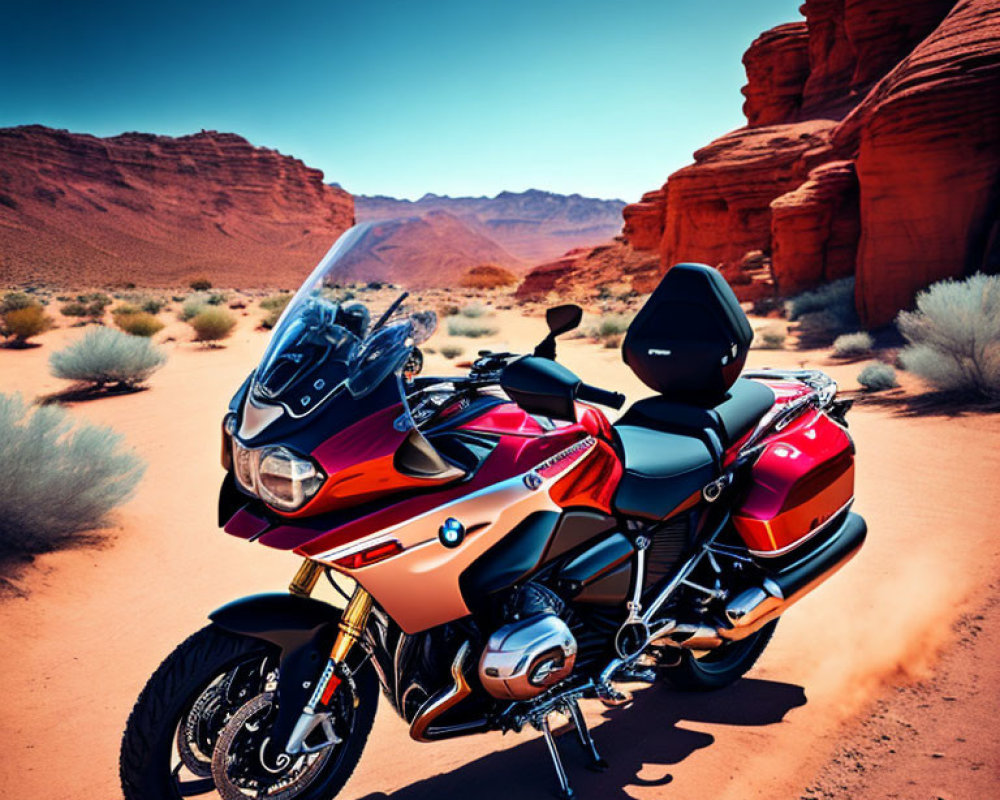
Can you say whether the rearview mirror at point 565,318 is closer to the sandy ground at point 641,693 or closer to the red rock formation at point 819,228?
the sandy ground at point 641,693

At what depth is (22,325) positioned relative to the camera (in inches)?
524

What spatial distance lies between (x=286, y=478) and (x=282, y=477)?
11 millimetres

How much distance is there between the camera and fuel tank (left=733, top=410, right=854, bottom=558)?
2680 millimetres

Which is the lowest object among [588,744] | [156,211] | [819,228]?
[588,744]

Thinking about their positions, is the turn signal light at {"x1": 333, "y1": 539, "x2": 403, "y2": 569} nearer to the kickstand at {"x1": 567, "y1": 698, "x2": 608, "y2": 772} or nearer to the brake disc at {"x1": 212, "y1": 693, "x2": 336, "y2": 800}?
the brake disc at {"x1": 212, "y1": 693, "x2": 336, "y2": 800}

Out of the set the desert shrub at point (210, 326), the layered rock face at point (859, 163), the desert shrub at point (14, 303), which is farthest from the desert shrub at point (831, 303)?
the desert shrub at point (14, 303)

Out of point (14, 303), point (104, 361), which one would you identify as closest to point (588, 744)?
point (104, 361)

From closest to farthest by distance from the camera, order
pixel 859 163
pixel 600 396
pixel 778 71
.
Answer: pixel 600 396
pixel 859 163
pixel 778 71

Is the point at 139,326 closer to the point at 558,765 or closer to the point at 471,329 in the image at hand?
the point at 471,329

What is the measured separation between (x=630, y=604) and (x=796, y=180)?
77.1ft

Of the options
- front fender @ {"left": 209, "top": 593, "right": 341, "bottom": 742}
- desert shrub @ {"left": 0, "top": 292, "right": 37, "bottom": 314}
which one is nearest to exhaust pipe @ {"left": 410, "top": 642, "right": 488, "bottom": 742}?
front fender @ {"left": 209, "top": 593, "right": 341, "bottom": 742}

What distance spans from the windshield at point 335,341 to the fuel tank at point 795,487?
153 cm

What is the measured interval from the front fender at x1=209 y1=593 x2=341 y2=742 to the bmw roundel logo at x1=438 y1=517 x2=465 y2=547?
1.55 feet

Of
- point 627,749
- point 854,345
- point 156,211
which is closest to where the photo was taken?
point 627,749
